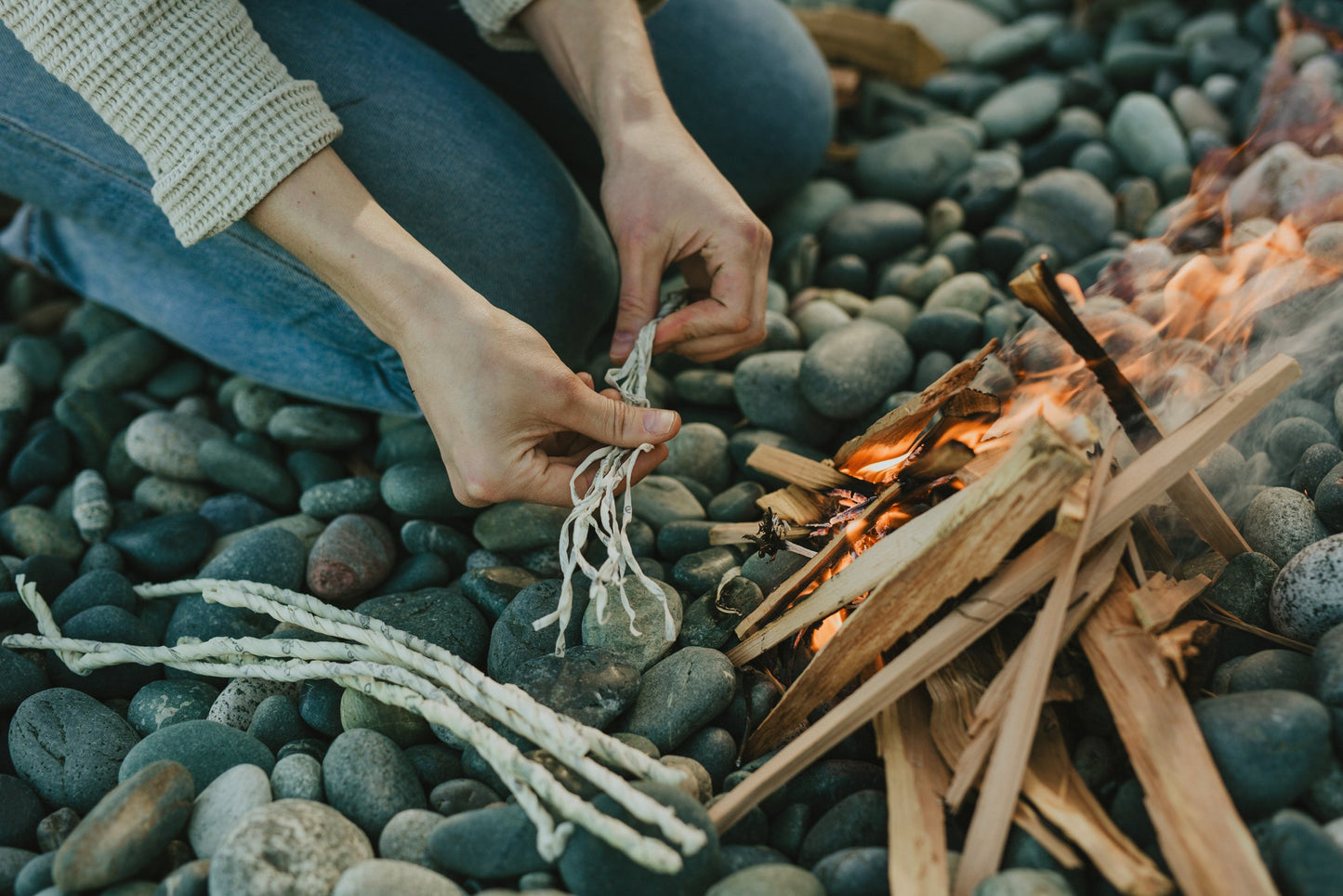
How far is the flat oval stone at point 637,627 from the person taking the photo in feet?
5.84

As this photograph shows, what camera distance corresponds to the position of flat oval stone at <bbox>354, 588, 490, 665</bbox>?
6.06ft

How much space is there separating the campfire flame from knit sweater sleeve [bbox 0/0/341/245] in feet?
4.52

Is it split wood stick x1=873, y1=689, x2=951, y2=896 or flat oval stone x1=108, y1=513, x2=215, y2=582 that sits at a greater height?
split wood stick x1=873, y1=689, x2=951, y2=896

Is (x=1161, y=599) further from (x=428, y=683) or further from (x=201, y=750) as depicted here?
(x=201, y=750)

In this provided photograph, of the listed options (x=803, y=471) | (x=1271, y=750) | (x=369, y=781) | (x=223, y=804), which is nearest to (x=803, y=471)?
(x=803, y=471)

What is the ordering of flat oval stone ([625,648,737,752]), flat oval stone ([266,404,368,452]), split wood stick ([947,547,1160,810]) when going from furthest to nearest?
1. flat oval stone ([266,404,368,452])
2. flat oval stone ([625,648,737,752])
3. split wood stick ([947,547,1160,810])

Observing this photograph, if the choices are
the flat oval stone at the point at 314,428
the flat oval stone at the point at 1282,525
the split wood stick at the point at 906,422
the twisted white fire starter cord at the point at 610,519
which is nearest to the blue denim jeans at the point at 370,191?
the flat oval stone at the point at 314,428

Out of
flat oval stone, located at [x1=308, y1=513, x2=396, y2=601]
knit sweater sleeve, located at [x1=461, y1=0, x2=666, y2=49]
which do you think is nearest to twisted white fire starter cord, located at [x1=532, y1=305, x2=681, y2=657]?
flat oval stone, located at [x1=308, y1=513, x2=396, y2=601]

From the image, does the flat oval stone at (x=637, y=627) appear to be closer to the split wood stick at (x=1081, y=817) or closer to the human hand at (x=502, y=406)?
the human hand at (x=502, y=406)

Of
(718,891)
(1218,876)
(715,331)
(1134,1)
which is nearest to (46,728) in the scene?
(718,891)

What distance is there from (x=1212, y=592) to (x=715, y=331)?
114 centimetres

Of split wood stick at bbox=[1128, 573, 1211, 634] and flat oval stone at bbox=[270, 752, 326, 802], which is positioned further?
flat oval stone at bbox=[270, 752, 326, 802]

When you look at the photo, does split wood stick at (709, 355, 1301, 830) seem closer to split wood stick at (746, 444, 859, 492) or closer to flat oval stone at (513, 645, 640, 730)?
flat oval stone at (513, 645, 640, 730)

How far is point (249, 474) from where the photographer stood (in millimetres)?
2410
